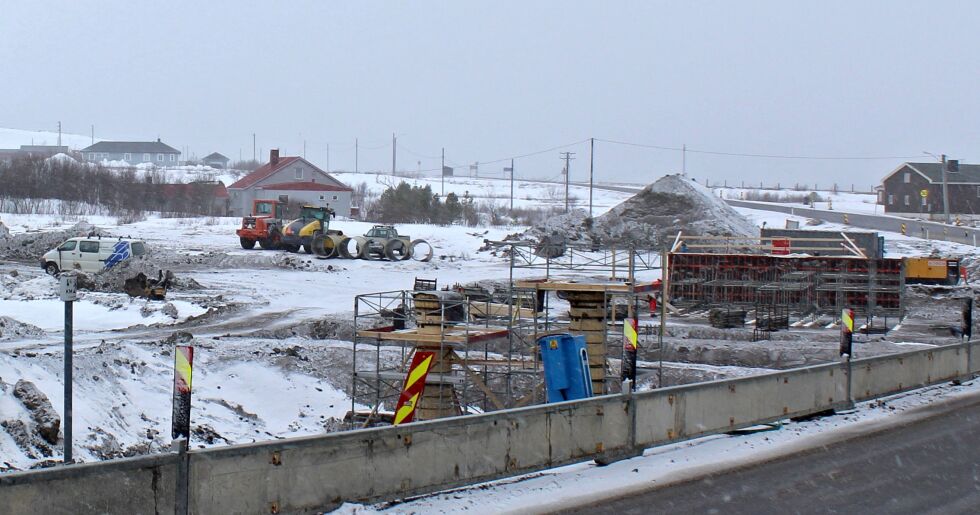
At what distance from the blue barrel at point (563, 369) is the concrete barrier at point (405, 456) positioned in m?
1.51

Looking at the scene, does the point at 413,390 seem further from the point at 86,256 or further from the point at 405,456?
the point at 86,256

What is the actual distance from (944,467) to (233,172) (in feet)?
501

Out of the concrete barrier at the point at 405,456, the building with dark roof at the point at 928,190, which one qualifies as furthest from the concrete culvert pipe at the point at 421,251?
the building with dark roof at the point at 928,190

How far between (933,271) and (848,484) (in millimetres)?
36767

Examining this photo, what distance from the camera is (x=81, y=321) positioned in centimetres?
2831

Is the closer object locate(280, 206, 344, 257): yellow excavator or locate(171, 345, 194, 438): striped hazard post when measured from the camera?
locate(171, 345, 194, 438): striped hazard post

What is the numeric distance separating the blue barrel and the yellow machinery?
34.9 metres

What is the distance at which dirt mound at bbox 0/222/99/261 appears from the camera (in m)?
47.5

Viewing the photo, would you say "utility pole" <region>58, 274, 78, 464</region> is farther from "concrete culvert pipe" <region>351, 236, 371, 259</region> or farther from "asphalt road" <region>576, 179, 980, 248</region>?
"asphalt road" <region>576, 179, 980, 248</region>

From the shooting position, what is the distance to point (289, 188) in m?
84.5

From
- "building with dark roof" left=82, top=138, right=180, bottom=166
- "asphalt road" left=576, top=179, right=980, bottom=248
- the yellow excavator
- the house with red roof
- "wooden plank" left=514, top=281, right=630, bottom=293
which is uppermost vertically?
"building with dark roof" left=82, top=138, right=180, bottom=166

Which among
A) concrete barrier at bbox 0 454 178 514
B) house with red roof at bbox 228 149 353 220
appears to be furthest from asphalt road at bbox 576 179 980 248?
concrete barrier at bbox 0 454 178 514

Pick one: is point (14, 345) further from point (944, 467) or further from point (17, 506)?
point (944, 467)

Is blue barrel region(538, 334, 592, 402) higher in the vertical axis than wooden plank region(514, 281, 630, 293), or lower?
lower
